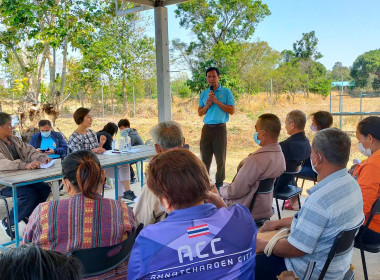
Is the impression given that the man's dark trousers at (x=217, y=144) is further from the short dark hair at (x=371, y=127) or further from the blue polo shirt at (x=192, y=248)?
the blue polo shirt at (x=192, y=248)

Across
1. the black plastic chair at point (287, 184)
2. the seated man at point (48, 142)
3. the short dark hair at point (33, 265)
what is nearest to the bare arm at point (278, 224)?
the black plastic chair at point (287, 184)

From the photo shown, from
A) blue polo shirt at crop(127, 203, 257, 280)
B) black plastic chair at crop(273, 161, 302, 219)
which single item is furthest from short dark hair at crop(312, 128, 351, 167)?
black plastic chair at crop(273, 161, 302, 219)

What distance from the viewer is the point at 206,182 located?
130 centimetres

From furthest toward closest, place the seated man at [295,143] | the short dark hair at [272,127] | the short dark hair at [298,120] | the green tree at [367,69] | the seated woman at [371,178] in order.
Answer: the green tree at [367,69], the short dark hair at [298,120], the seated man at [295,143], the short dark hair at [272,127], the seated woman at [371,178]

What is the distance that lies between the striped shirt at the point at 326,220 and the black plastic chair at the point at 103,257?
2.61 feet

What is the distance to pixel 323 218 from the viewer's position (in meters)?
1.50

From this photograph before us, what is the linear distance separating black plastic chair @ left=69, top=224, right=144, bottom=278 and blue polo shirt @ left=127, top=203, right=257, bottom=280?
413mm

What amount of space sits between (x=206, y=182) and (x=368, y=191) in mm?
Result: 1402

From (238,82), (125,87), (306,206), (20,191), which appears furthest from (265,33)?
(306,206)

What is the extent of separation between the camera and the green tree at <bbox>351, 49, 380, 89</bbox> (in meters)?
13.0

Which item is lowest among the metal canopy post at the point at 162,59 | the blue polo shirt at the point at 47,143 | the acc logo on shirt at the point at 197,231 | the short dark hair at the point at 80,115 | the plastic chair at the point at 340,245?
the plastic chair at the point at 340,245

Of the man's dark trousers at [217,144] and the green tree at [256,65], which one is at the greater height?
the green tree at [256,65]

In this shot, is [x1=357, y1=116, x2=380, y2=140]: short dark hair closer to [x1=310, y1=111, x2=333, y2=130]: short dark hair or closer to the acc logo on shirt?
[x1=310, y1=111, x2=333, y2=130]: short dark hair

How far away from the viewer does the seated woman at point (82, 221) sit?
1.57 meters
